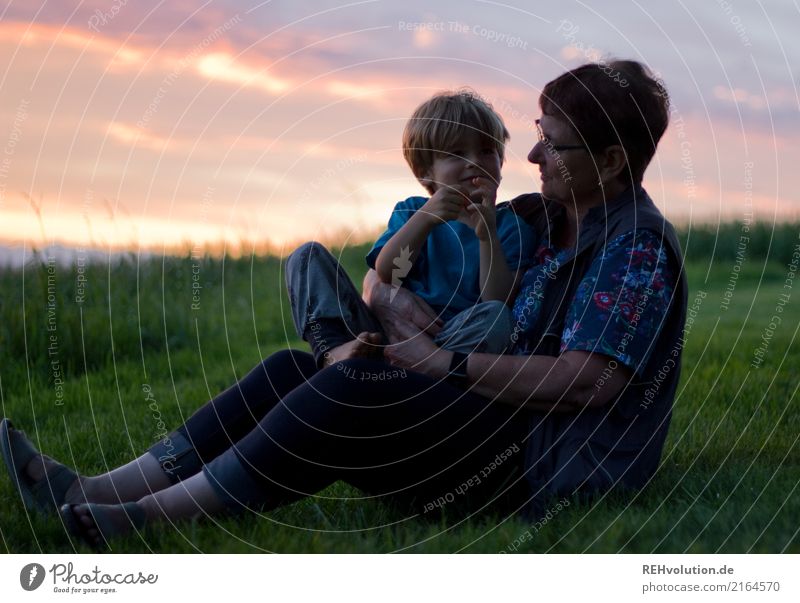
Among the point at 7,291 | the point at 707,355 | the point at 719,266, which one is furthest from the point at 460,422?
the point at 719,266

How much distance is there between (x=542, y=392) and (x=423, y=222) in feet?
2.46

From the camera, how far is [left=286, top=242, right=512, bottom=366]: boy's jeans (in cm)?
331

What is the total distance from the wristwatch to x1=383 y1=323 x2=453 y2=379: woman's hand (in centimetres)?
1

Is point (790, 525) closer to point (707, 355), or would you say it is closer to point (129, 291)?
point (707, 355)

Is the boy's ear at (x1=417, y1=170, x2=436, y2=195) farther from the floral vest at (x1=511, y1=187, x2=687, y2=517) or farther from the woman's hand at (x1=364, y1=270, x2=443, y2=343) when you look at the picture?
the floral vest at (x1=511, y1=187, x2=687, y2=517)

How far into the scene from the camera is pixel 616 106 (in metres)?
3.14

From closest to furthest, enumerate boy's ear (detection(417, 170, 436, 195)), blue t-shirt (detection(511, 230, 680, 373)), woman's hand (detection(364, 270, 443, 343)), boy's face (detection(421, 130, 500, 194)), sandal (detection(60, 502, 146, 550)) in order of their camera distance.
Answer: blue t-shirt (detection(511, 230, 680, 373)) → sandal (detection(60, 502, 146, 550)) → woman's hand (detection(364, 270, 443, 343)) → boy's face (detection(421, 130, 500, 194)) → boy's ear (detection(417, 170, 436, 195))

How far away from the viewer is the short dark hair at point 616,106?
10.3 feet

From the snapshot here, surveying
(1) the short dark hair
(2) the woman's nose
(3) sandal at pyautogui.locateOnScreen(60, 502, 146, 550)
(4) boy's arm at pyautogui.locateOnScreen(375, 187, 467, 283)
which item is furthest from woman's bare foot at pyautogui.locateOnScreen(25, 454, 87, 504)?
(1) the short dark hair

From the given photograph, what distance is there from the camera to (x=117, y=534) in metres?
3.12

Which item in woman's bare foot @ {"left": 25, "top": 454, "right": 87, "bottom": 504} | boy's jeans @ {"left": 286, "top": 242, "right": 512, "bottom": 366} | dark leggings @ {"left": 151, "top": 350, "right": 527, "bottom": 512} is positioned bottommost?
woman's bare foot @ {"left": 25, "top": 454, "right": 87, "bottom": 504}

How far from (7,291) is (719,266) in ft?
19.3

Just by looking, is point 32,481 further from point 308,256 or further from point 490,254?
point 490,254

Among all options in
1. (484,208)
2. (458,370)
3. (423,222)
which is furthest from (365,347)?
(484,208)
